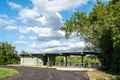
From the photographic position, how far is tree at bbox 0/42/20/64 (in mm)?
73875

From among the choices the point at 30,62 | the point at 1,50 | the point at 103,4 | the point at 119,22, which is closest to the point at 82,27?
the point at 103,4

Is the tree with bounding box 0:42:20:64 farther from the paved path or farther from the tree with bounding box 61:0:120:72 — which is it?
the paved path

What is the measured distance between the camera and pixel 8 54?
74688 millimetres

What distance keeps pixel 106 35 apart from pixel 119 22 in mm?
15792

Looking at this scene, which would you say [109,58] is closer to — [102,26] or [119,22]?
[102,26]

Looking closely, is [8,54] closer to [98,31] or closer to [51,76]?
[98,31]

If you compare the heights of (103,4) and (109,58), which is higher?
(103,4)

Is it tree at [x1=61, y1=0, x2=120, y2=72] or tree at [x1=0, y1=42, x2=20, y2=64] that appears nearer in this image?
tree at [x1=61, y1=0, x2=120, y2=72]

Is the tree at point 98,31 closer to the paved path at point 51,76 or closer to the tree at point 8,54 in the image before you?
the paved path at point 51,76

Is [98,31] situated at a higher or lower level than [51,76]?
higher

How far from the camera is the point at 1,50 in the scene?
241 ft

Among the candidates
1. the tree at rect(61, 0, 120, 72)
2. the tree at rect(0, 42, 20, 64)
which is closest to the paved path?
the tree at rect(61, 0, 120, 72)

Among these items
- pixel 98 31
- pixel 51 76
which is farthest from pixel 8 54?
pixel 51 76

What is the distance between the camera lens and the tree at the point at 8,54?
73.9 meters
